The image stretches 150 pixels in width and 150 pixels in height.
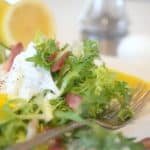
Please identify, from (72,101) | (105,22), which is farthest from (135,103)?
(105,22)

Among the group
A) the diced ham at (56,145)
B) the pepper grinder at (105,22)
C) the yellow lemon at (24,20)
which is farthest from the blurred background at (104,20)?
the diced ham at (56,145)

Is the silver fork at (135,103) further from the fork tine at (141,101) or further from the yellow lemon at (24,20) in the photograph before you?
the yellow lemon at (24,20)

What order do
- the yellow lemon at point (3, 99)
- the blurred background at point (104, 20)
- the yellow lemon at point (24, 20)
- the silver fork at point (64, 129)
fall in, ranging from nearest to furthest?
the silver fork at point (64, 129) < the yellow lemon at point (3, 99) < the yellow lemon at point (24, 20) < the blurred background at point (104, 20)

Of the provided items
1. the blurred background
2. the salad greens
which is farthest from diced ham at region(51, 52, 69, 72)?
the blurred background

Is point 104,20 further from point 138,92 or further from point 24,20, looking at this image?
point 138,92

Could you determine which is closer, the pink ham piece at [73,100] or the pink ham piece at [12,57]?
the pink ham piece at [73,100]

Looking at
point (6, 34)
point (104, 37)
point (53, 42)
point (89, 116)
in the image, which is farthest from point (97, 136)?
point (104, 37)

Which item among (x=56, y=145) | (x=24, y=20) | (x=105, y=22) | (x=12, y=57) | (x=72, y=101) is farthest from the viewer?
(x=105, y=22)
